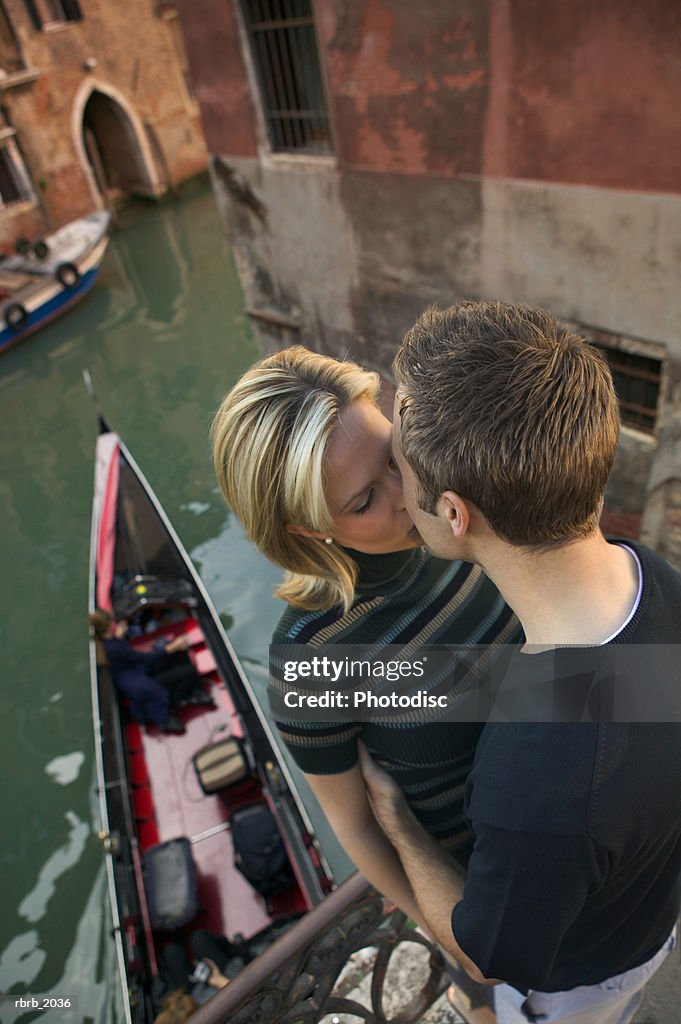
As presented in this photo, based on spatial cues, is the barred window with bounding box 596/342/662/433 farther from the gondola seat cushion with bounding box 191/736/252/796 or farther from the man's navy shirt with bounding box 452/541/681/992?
the man's navy shirt with bounding box 452/541/681/992

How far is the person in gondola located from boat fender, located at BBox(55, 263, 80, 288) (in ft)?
27.3

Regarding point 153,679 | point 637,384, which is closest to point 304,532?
point 637,384

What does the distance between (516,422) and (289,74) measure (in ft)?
18.4

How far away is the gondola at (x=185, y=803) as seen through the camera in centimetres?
326

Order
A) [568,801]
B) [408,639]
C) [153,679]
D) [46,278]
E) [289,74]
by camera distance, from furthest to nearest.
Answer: [46,278], [289,74], [153,679], [408,639], [568,801]

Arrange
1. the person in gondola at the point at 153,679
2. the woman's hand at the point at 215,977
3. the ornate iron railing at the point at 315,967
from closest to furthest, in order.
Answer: the ornate iron railing at the point at 315,967
the woman's hand at the point at 215,977
the person in gondola at the point at 153,679

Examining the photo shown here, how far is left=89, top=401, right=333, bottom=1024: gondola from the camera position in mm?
3258

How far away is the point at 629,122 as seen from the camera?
3.28 m

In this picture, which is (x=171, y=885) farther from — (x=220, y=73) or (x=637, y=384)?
(x=220, y=73)

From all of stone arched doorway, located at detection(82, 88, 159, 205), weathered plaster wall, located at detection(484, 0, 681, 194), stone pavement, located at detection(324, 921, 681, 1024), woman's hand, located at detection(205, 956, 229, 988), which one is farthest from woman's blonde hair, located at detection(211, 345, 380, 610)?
stone arched doorway, located at detection(82, 88, 159, 205)

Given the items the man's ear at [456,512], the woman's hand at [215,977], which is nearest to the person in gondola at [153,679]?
the woman's hand at [215,977]

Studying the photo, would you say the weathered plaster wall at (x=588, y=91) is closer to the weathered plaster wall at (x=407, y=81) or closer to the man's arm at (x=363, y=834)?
the weathered plaster wall at (x=407, y=81)

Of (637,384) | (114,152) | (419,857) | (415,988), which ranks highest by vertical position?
(419,857)

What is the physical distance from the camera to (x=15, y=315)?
10.7m
